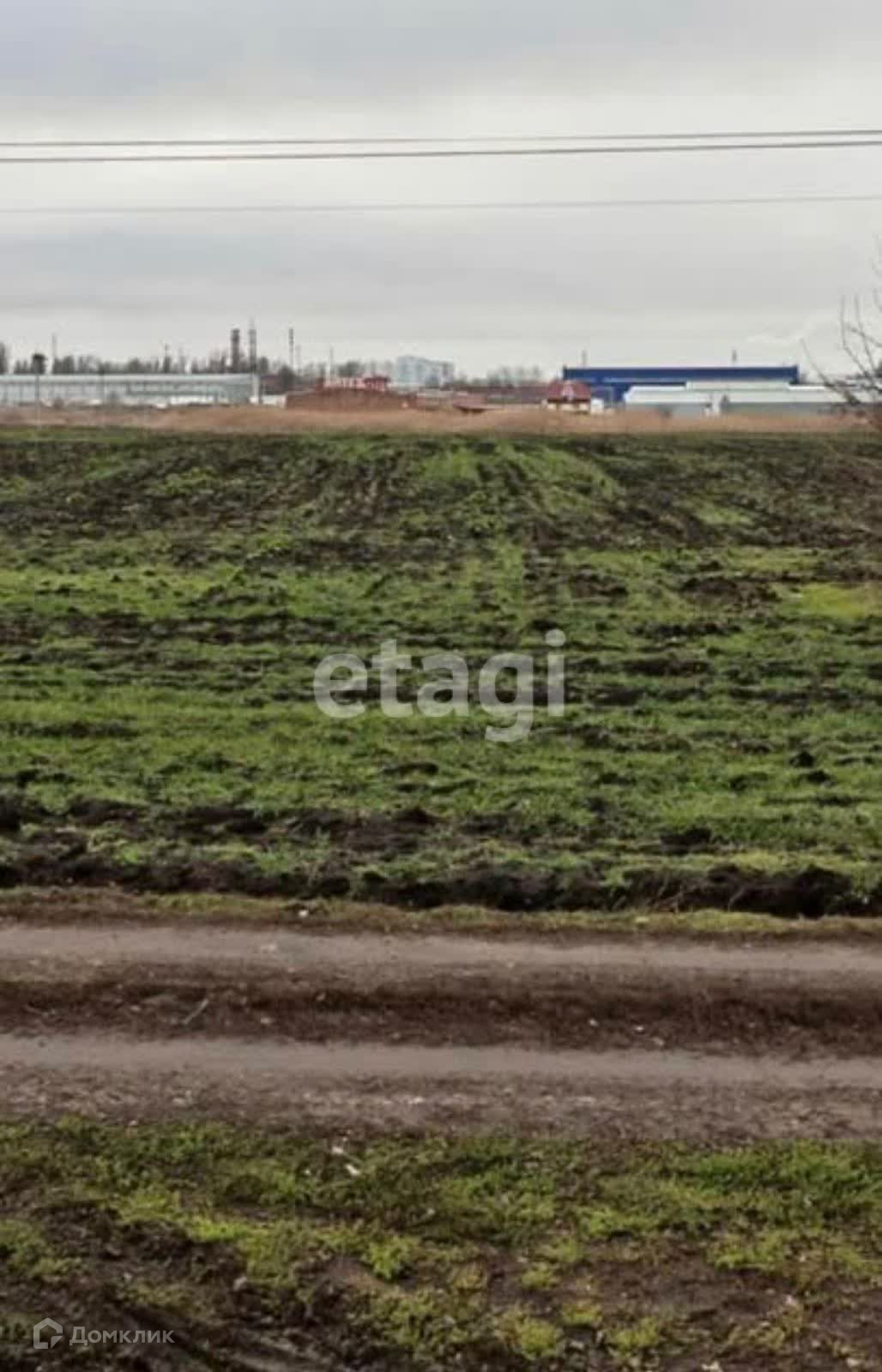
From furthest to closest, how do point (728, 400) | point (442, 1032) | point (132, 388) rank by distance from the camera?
point (132, 388) → point (728, 400) → point (442, 1032)

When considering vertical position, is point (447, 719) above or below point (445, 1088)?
above

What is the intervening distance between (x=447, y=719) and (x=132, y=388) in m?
115

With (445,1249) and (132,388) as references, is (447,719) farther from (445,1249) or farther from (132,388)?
(132,388)

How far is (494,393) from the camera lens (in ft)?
398

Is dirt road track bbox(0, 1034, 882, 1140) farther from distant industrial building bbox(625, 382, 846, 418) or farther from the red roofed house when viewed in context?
distant industrial building bbox(625, 382, 846, 418)

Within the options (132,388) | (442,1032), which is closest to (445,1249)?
(442,1032)

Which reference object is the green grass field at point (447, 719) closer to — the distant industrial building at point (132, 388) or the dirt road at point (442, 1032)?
the dirt road at point (442, 1032)

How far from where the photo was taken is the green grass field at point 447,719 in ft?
25.1

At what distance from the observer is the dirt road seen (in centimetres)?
497

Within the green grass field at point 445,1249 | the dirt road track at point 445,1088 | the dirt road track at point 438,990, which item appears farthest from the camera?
the dirt road track at point 438,990

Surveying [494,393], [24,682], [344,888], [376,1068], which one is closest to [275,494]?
[24,682]

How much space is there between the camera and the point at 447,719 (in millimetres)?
11469

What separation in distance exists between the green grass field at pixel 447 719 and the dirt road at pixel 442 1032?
91 centimetres

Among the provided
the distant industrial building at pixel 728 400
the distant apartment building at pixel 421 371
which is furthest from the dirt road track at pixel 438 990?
the distant apartment building at pixel 421 371
